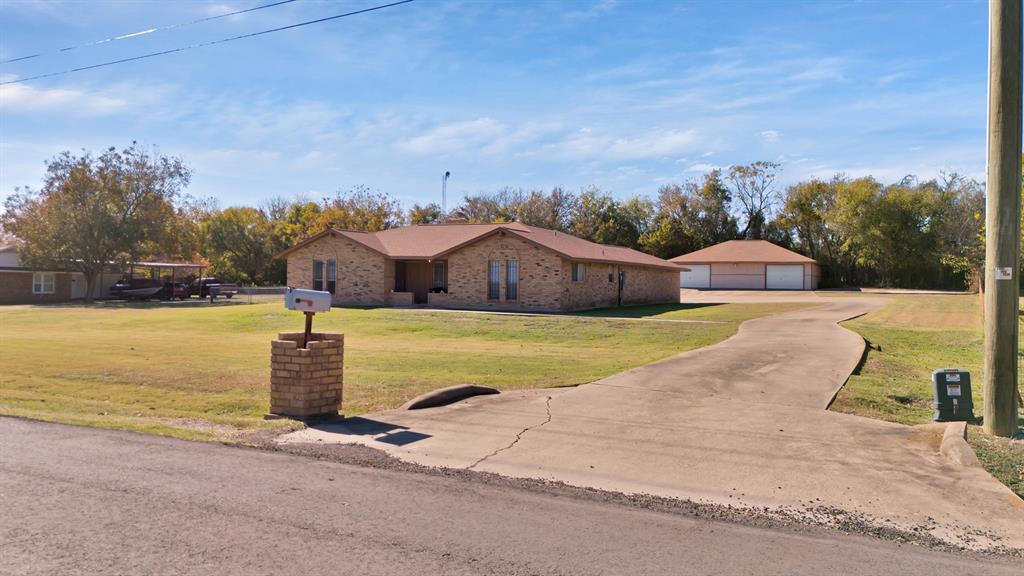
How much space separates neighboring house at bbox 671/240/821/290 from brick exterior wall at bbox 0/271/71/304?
51.4 meters

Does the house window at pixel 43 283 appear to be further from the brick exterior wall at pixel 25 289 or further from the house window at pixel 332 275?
the house window at pixel 332 275

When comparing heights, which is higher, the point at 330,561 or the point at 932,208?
the point at 932,208

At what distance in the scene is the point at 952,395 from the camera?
33.1 feet

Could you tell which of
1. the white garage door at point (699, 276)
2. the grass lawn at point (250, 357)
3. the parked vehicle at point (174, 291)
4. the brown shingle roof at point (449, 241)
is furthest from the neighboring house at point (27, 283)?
the white garage door at point (699, 276)

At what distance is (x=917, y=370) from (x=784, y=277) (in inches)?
2111

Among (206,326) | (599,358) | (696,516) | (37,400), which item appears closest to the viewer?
(696,516)

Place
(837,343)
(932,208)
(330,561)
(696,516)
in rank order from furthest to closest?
(932,208)
(837,343)
(696,516)
(330,561)

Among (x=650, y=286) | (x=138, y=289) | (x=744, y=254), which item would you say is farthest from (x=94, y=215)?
(x=744, y=254)

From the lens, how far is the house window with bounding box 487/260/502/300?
35.6m

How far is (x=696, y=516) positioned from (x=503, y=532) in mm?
1680

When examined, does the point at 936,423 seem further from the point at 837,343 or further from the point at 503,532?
the point at 837,343

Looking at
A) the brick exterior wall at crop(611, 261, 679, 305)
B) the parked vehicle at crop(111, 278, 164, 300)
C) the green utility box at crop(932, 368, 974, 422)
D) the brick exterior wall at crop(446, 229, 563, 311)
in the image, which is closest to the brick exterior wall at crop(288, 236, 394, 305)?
the brick exterior wall at crop(446, 229, 563, 311)

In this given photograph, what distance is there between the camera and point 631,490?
6641 millimetres

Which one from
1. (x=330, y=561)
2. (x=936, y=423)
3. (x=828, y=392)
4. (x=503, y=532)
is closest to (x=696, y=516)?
(x=503, y=532)
